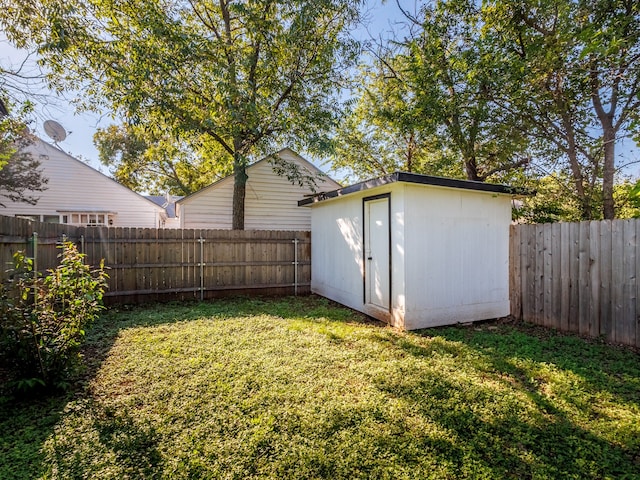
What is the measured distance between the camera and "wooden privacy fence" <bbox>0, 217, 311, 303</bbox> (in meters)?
6.48

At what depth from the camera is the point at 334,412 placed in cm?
249

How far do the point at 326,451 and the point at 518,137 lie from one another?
7.23m

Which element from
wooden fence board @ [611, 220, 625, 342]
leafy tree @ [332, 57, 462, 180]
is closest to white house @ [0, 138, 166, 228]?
leafy tree @ [332, 57, 462, 180]

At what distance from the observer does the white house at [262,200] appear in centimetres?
984

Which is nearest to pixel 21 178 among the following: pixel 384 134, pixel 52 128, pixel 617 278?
pixel 52 128

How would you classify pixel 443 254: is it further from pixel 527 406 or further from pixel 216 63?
pixel 216 63

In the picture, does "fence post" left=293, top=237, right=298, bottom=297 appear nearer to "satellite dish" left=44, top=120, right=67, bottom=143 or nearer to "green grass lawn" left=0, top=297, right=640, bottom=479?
"green grass lawn" left=0, top=297, right=640, bottom=479

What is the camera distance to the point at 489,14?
6504mm

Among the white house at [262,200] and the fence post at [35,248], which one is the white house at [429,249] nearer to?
the fence post at [35,248]

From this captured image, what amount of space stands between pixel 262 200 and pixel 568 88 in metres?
8.25

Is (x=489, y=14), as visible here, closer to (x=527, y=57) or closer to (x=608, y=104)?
(x=527, y=57)

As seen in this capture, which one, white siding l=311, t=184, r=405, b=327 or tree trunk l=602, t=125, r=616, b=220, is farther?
tree trunk l=602, t=125, r=616, b=220

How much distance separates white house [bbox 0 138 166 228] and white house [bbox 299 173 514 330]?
34.6 feet

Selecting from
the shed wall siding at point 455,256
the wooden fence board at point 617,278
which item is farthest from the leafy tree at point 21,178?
the wooden fence board at point 617,278
